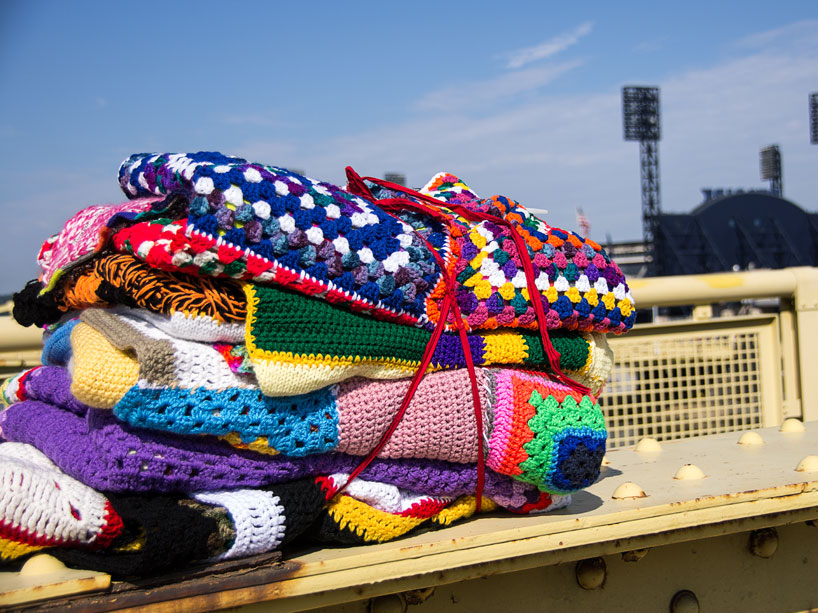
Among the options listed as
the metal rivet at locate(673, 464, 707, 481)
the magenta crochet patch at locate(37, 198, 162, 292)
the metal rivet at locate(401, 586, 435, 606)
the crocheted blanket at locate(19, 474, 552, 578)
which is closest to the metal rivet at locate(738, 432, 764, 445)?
the metal rivet at locate(673, 464, 707, 481)

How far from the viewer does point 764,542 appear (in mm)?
1827

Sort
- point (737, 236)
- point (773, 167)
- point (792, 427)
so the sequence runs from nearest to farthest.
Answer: point (792, 427)
point (737, 236)
point (773, 167)

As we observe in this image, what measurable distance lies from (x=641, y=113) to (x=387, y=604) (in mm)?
38308

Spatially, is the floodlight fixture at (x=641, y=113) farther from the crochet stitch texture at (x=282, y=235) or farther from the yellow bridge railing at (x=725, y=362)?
the crochet stitch texture at (x=282, y=235)

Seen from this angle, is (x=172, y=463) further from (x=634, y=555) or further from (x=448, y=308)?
(x=634, y=555)

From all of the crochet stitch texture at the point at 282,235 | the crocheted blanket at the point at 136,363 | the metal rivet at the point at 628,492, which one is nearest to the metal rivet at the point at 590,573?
the metal rivet at the point at 628,492

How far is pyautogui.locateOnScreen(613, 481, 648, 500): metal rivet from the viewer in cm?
176

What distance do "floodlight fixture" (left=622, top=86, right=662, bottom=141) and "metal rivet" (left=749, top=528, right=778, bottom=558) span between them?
37567mm

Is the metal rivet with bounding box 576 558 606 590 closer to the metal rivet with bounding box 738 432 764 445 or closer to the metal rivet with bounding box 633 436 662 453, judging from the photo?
the metal rivet with bounding box 633 436 662 453

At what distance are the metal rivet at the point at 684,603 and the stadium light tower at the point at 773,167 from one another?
47.3m

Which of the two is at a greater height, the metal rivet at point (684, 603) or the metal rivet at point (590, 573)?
the metal rivet at point (590, 573)

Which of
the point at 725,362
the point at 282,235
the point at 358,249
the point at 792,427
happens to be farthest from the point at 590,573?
the point at 725,362

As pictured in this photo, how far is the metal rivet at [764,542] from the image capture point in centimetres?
183

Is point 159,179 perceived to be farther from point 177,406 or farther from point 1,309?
point 1,309
